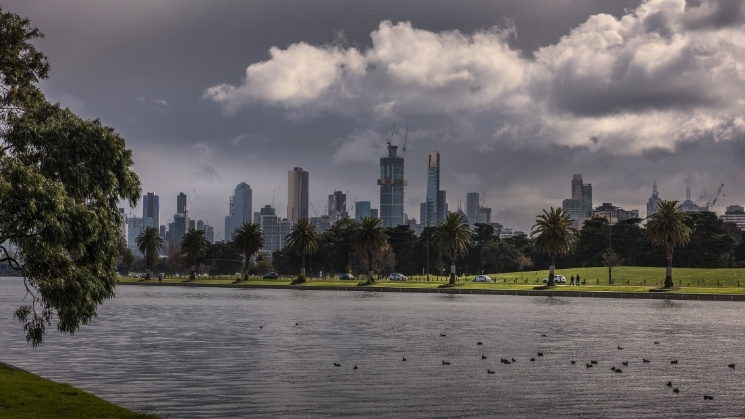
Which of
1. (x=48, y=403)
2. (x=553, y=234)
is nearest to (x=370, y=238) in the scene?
(x=553, y=234)

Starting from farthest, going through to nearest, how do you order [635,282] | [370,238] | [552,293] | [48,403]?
[370,238]
[635,282]
[552,293]
[48,403]

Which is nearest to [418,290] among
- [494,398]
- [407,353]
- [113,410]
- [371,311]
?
[371,311]

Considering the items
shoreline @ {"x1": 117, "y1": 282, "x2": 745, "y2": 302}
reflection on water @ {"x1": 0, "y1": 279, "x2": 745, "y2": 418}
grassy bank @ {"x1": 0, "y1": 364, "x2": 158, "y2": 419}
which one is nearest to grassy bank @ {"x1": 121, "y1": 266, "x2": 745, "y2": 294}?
shoreline @ {"x1": 117, "y1": 282, "x2": 745, "y2": 302}

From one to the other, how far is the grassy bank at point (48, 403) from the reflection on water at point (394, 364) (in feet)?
9.68

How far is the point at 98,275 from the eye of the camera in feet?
118

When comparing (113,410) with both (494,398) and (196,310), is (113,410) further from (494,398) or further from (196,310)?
(196,310)

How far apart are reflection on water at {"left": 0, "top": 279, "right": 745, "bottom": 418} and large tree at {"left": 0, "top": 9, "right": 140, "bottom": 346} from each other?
456 centimetres

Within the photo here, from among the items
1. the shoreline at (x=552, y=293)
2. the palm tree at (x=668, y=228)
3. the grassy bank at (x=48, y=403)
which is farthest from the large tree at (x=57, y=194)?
the palm tree at (x=668, y=228)

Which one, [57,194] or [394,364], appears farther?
[394,364]

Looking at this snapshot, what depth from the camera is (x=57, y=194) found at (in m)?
30.6

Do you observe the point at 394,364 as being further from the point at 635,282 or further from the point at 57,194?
the point at 635,282

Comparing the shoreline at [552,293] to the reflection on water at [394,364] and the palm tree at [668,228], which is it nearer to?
the palm tree at [668,228]

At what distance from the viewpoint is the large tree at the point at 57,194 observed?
99.7 ft

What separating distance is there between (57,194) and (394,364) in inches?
830
